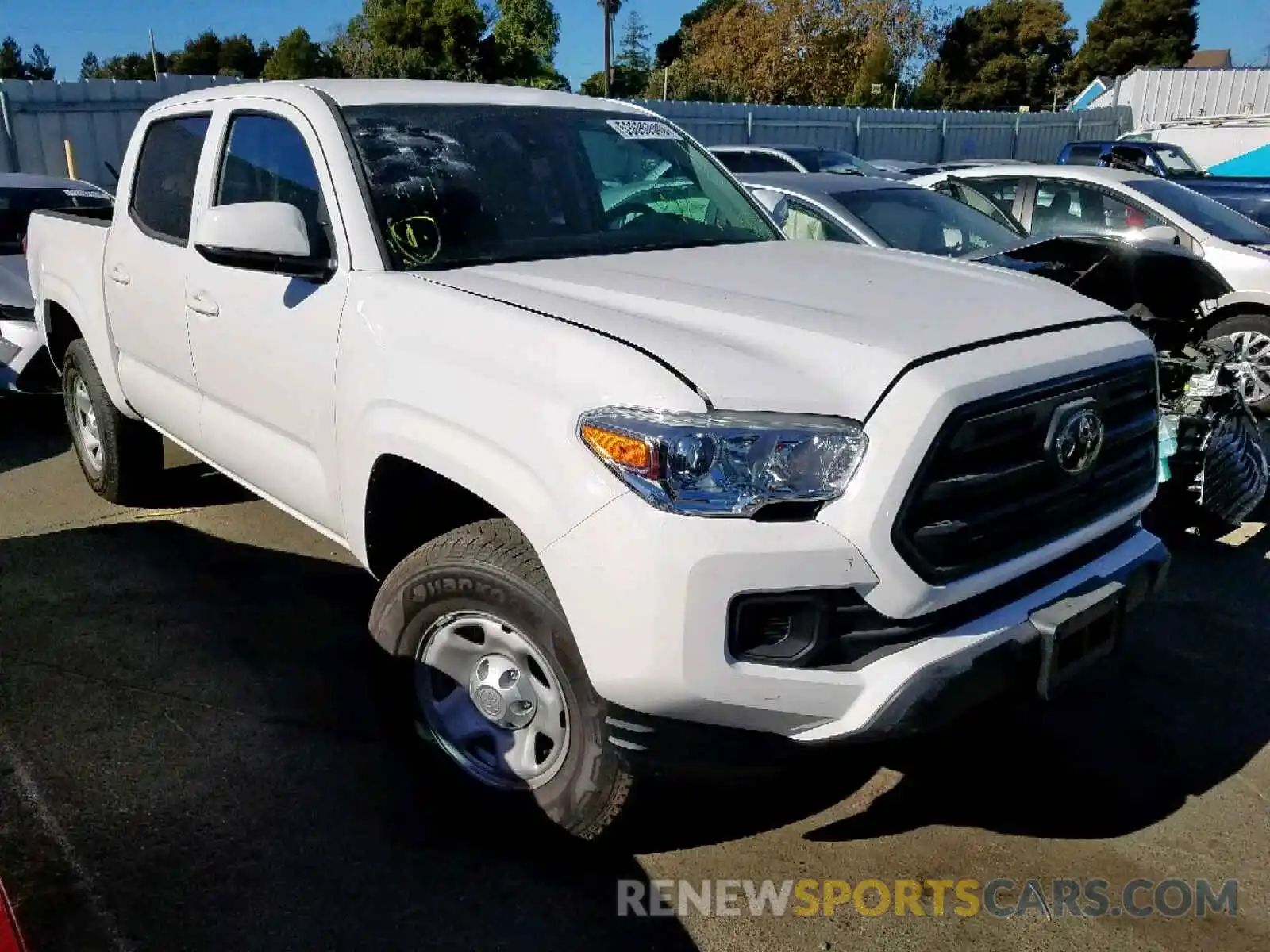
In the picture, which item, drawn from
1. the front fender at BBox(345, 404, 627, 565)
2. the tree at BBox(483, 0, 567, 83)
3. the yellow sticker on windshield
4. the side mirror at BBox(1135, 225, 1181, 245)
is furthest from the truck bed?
the tree at BBox(483, 0, 567, 83)

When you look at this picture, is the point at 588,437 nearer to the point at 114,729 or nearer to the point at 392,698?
the point at 392,698

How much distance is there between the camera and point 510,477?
2.31m

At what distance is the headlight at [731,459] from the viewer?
2.08m

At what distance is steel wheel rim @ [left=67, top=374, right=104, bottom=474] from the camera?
5137mm

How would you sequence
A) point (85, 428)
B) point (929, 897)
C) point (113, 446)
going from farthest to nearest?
point (85, 428), point (113, 446), point (929, 897)

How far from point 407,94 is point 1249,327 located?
6.23 metres

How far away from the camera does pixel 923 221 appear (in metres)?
6.59

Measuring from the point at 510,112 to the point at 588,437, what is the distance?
1.83 metres

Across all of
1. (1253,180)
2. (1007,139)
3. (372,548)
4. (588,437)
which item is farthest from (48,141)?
(1007,139)

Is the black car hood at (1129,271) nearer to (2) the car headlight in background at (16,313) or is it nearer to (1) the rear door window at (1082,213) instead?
(1) the rear door window at (1082,213)

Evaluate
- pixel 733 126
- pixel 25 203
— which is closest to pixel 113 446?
pixel 25 203

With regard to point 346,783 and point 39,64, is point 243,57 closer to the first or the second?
point 39,64

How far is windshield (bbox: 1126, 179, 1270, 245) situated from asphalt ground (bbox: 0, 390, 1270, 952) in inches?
183

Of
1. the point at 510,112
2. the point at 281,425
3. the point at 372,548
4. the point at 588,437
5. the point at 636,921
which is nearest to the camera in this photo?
the point at 588,437
